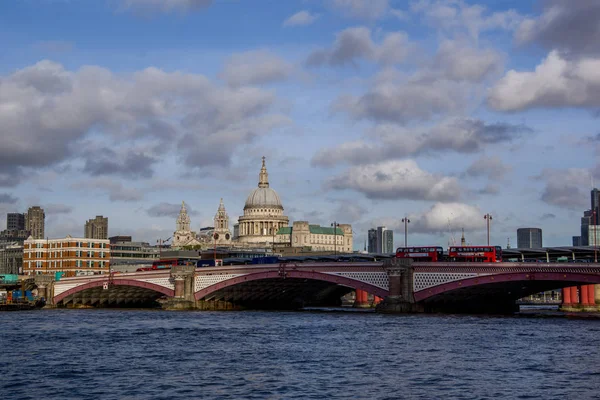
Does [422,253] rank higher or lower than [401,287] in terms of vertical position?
higher

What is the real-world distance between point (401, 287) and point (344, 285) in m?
9.56

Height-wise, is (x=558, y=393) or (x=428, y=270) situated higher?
(x=428, y=270)

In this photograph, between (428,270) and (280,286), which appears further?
(280,286)

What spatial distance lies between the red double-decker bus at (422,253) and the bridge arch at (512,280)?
10.2 meters

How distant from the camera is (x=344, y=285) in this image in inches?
5030

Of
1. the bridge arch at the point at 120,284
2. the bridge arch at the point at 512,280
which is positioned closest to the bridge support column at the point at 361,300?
the bridge arch at the point at 120,284

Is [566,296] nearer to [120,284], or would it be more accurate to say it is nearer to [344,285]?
[344,285]

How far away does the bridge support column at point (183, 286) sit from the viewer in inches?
5817

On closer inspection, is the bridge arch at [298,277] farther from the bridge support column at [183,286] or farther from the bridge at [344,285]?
the bridge support column at [183,286]

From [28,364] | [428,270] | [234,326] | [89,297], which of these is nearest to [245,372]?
[28,364]

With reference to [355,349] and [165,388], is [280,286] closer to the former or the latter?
[355,349]

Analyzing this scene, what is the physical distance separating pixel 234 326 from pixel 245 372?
139 ft

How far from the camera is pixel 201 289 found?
14800cm

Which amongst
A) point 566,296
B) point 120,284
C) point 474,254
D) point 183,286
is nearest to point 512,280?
point 474,254
